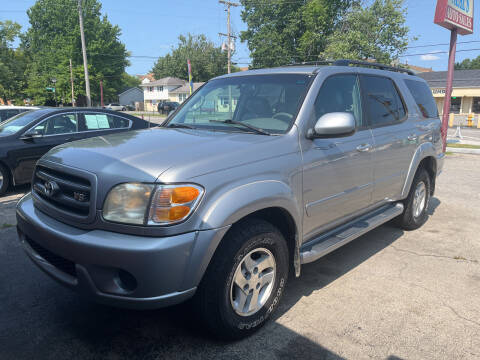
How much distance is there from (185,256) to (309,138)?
1.44 meters

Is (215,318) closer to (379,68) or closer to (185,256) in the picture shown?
(185,256)

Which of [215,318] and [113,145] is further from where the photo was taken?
[113,145]

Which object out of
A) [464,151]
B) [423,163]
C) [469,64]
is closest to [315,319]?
[423,163]

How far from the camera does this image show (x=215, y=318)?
94.7 inches

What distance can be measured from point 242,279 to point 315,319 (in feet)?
2.61

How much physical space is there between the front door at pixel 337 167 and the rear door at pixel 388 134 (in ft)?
0.53

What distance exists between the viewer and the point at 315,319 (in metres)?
2.90

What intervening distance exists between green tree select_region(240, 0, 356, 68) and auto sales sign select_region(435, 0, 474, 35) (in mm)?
31781

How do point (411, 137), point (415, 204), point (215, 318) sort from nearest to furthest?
point (215, 318)
point (411, 137)
point (415, 204)

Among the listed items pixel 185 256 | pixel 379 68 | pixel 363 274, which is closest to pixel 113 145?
pixel 185 256

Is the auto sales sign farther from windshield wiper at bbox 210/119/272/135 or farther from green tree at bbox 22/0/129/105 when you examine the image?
green tree at bbox 22/0/129/105

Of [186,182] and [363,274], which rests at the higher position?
[186,182]

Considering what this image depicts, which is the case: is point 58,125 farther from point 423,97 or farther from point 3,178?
point 423,97

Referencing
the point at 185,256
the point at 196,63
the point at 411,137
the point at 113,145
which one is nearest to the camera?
the point at 185,256
